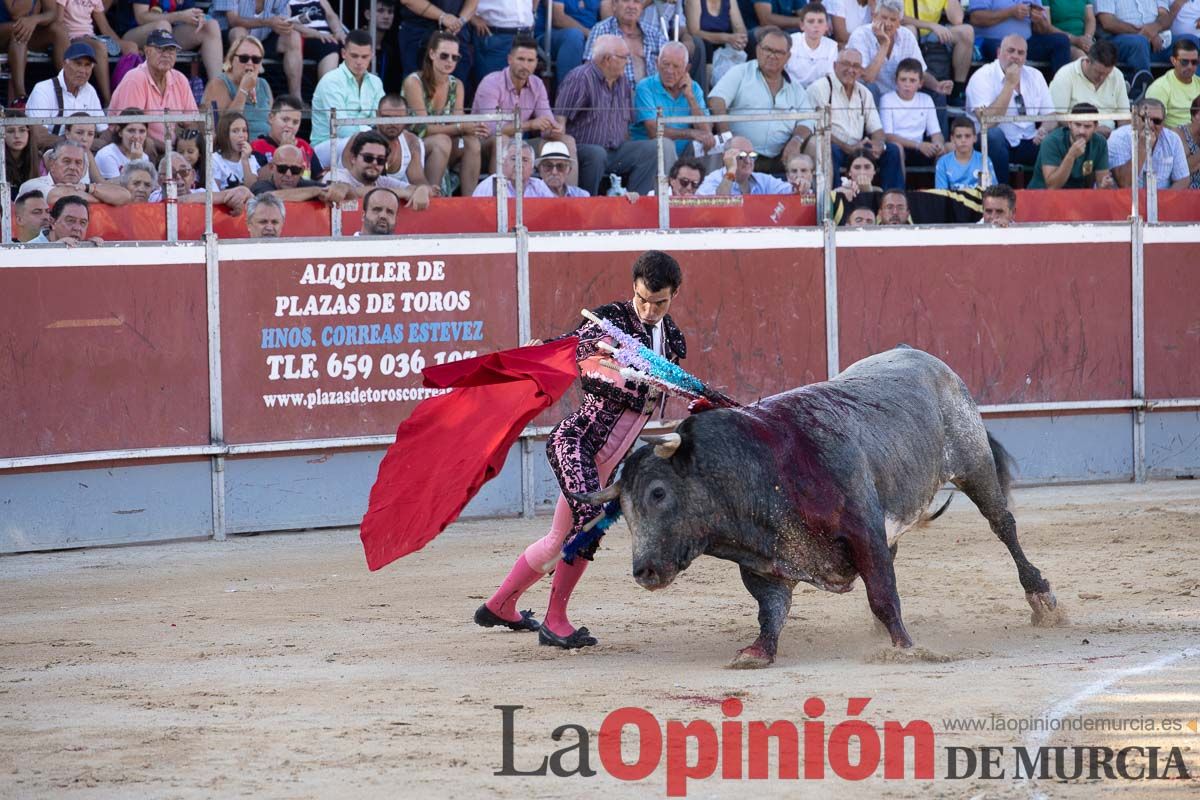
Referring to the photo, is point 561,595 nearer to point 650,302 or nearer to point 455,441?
point 455,441

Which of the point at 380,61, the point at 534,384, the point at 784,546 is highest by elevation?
the point at 380,61

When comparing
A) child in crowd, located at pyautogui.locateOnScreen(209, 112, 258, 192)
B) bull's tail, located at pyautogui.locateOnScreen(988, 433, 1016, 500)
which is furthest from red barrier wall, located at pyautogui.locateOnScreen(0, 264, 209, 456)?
bull's tail, located at pyautogui.locateOnScreen(988, 433, 1016, 500)

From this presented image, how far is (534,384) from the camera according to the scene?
22.8 ft

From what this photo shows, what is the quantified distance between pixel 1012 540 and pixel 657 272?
2.17 meters

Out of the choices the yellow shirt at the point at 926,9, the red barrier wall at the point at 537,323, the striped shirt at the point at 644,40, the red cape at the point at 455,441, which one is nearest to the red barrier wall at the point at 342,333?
the red barrier wall at the point at 537,323


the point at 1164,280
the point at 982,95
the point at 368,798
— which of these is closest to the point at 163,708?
the point at 368,798

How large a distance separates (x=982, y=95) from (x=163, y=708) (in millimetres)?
9884

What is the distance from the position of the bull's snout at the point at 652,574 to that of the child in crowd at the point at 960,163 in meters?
7.33

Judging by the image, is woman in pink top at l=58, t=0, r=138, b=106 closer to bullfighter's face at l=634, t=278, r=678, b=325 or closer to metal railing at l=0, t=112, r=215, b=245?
metal railing at l=0, t=112, r=215, b=245

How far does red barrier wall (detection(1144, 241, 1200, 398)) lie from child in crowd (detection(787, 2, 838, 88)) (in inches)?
118

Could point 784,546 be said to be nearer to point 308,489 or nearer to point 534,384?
point 534,384

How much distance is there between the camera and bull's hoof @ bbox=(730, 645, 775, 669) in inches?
251
